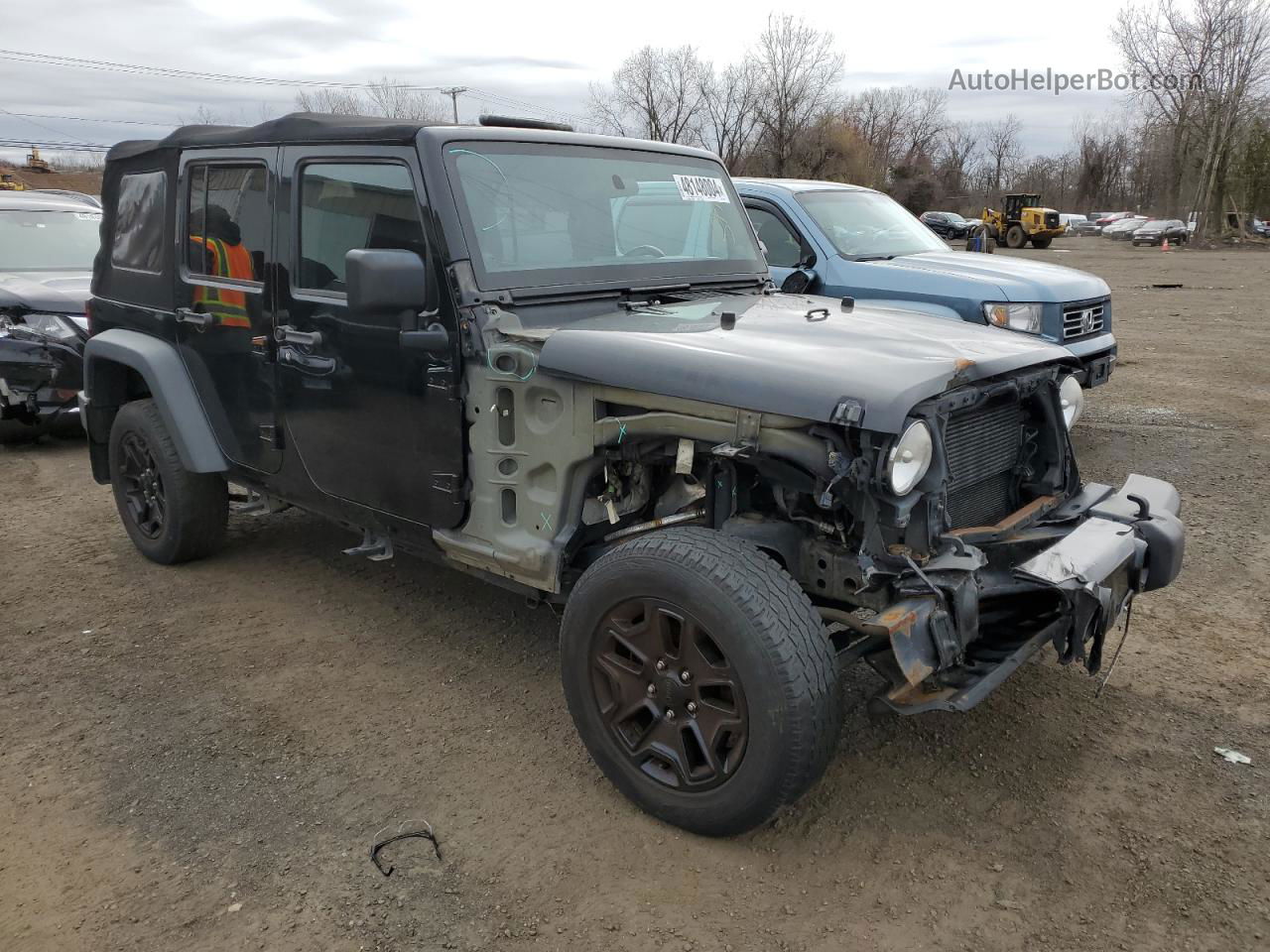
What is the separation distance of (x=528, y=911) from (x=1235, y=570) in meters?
3.98

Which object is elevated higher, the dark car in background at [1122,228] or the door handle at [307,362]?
the dark car in background at [1122,228]

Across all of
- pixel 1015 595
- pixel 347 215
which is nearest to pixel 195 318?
pixel 347 215

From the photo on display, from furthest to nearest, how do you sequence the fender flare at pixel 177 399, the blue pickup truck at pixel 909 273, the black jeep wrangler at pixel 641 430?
the blue pickup truck at pixel 909 273
the fender flare at pixel 177 399
the black jeep wrangler at pixel 641 430

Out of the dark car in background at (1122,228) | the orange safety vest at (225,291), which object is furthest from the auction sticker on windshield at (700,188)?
the dark car in background at (1122,228)

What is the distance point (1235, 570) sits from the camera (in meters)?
4.77

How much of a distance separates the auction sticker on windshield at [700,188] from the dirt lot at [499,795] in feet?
6.37

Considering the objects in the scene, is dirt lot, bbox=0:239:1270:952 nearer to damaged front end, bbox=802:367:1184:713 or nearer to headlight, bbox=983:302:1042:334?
damaged front end, bbox=802:367:1184:713

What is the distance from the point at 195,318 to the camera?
4.24m

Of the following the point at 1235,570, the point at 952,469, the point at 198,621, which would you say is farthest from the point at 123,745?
the point at 1235,570

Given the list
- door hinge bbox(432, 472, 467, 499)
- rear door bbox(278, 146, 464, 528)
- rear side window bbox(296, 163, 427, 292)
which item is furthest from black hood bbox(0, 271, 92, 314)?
door hinge bbox(432, 472, 467, 499)

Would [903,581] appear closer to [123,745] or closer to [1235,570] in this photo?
[123,745]

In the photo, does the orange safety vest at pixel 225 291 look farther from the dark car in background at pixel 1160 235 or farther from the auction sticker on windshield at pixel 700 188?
the dark car in background at pixel 1160 235

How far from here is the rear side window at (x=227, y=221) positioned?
12.8 feet

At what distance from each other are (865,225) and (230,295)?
5197 mm
